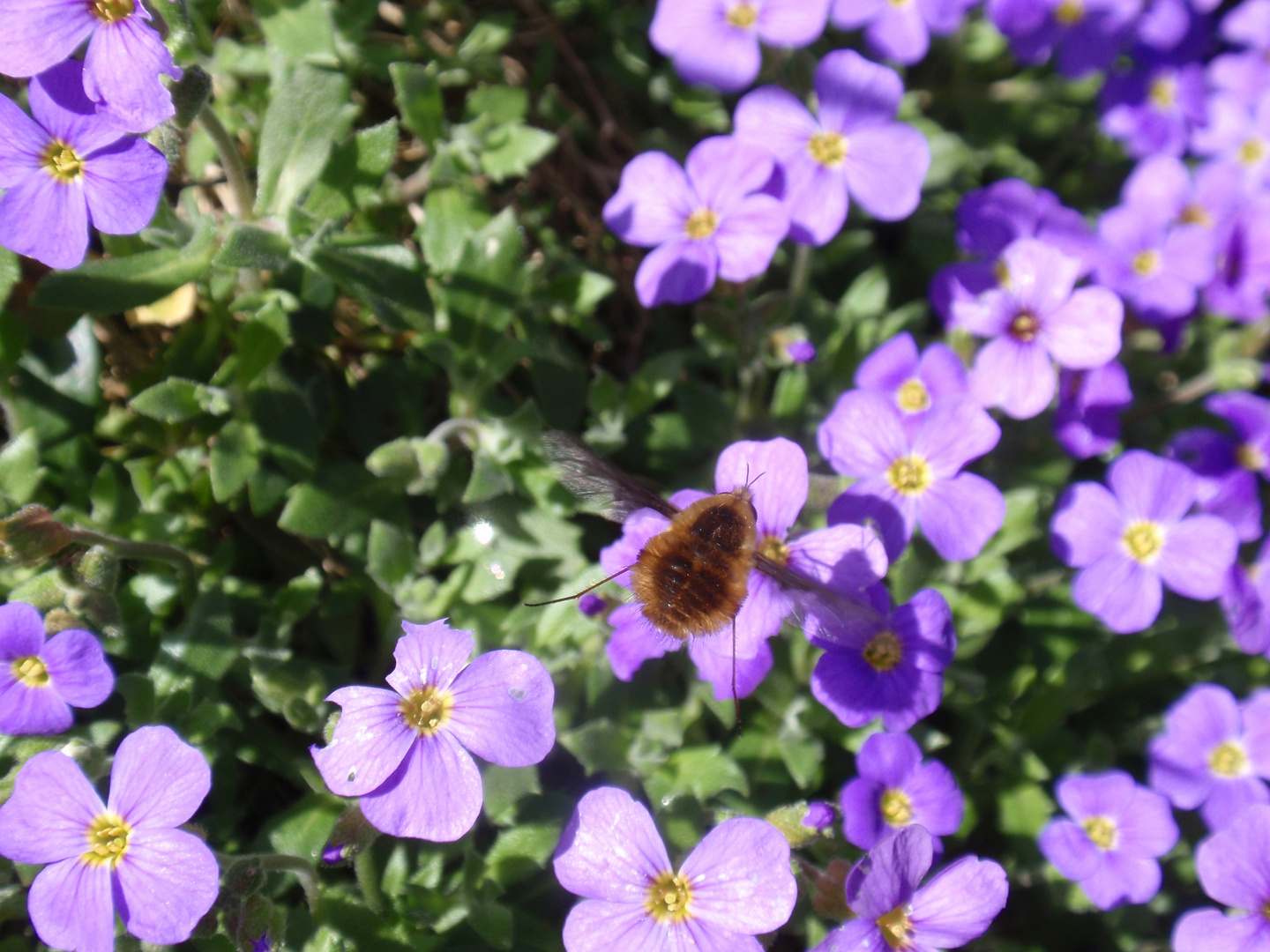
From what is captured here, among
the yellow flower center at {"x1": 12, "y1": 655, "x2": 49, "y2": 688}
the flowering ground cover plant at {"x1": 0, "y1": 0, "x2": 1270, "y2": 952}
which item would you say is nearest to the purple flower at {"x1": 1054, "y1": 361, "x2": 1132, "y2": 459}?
the flowering ground cover plant at {"x1": 0, "y1": 0, "x2": 1270, "y2": 952}

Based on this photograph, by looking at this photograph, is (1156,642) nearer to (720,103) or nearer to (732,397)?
(732,397)

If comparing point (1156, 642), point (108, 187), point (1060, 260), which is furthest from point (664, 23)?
point (1156, 642)

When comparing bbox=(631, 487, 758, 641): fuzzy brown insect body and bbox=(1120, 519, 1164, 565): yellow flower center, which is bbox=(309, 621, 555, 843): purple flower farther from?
bbox=(1120, 519, 1164, 565): yellow flower center

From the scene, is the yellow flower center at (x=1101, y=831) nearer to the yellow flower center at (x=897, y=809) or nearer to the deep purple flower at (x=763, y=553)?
the yellow flower center at (x=897, y=809)

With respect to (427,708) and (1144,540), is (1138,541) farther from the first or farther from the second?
(427,708)

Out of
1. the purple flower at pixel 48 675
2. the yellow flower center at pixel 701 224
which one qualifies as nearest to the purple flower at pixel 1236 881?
the yellow flower center at pixel 701 224

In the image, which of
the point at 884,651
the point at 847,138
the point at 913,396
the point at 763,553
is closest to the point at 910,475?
the point at 913,396
